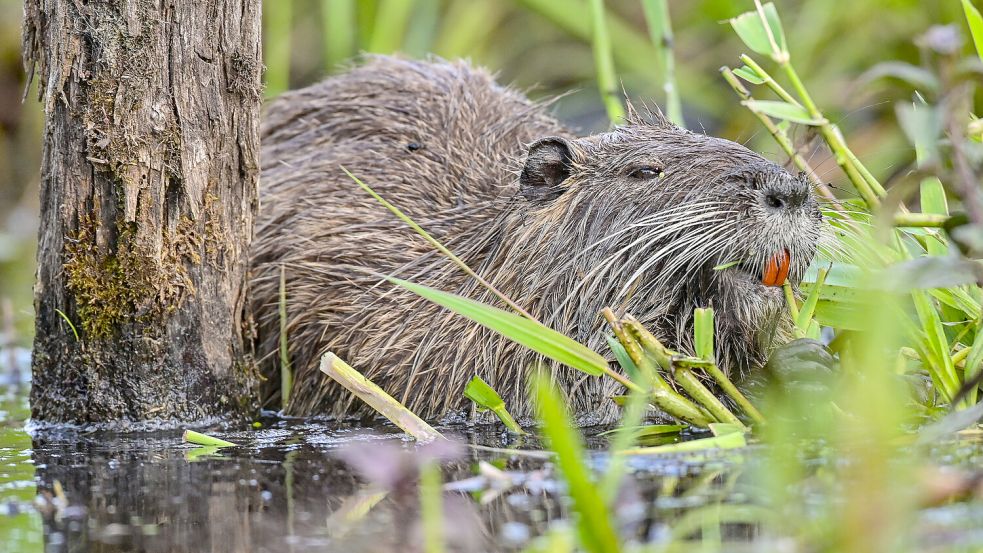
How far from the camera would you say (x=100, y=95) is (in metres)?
3.30

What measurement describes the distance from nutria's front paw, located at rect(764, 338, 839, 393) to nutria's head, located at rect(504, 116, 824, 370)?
0.44ft

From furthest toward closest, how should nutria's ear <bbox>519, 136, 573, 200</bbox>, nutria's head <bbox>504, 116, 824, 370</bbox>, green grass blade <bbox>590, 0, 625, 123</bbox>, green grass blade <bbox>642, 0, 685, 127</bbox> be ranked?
1. green grass blade <bbox>590, 0, 625, 123</bbox>
2. green grass blade <bbox>642, 0, 685, 127</bbox>
3. nutria's ear <bbox>519, 136, 573, 200</bbox>
4. nutria's head <bbox>504, 116, 824, 370</bbox>

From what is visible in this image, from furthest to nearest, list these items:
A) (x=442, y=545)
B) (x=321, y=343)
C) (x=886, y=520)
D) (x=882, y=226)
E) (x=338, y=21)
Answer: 1. (x=338, y=21)
2. (x=321, y=343)
3. (x=882, y=226)
4. (x=442, y=545)
5. (x=886, y=520)

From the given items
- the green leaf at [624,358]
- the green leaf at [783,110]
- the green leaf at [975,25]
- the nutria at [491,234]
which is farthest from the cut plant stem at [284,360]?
the green leaf at [975,25]

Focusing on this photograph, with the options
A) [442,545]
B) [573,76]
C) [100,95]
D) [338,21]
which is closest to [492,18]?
[573,76]

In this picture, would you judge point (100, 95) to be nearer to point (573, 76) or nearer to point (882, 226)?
point (882, 226)

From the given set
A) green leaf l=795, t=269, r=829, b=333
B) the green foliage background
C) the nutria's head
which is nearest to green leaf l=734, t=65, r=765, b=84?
the nutria's head

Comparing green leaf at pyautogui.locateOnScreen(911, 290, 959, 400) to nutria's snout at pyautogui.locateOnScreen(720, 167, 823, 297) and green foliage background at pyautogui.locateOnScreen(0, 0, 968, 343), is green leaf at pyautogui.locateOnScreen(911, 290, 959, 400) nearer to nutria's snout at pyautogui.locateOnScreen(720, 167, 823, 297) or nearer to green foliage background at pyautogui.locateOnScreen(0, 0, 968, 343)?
nutria's snout at pyautogui.locateOnScreen(720, 167, 823, 297)

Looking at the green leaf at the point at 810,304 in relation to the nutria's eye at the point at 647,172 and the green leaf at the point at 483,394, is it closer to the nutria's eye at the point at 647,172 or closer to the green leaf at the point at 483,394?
the nutria's eye at the point at 647,172

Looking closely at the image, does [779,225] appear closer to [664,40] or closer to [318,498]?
[318,498]

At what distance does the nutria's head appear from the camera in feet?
10.6

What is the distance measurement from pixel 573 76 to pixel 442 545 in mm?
6046

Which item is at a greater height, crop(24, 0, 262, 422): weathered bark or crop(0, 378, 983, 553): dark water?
crop(24, 0, 262, 422): weathered bark

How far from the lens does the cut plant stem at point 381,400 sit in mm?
3164
